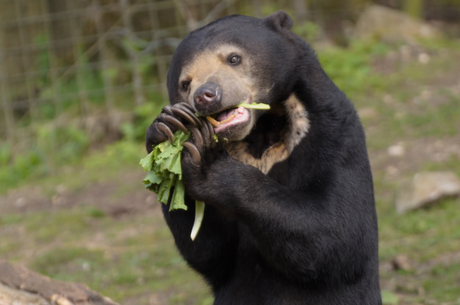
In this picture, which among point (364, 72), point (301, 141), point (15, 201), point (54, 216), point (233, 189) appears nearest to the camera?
point (233, 189)

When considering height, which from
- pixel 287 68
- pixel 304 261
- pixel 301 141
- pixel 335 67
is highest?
pixel 287 68

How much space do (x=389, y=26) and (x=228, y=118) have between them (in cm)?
885

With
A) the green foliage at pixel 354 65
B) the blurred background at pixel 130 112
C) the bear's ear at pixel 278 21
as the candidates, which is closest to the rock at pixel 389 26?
the blurred background at pixel 130 112

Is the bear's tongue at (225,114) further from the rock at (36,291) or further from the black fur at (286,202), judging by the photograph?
the rock at (36,291)

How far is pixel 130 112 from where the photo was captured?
10.1 meters

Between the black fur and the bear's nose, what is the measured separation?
238 mm

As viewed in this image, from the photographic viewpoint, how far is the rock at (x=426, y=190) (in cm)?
600

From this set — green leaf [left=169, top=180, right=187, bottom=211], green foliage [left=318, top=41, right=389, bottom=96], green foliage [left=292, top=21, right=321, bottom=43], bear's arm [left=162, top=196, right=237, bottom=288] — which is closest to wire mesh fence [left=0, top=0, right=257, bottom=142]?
green foliage [left=292, top=21, right=321, bottom=43]

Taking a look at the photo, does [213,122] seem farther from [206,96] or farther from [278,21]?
[278,21]

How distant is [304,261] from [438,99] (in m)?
6.63

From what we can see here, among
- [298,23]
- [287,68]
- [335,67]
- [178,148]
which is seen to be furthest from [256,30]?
[298,23]

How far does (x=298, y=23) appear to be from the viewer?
10.8 metres

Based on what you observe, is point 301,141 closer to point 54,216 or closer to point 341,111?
point 341,111

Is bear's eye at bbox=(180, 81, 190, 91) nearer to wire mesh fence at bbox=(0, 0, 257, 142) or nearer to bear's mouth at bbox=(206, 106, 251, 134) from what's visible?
bear's mouth at bbox=(206, 106, 251, 134)
